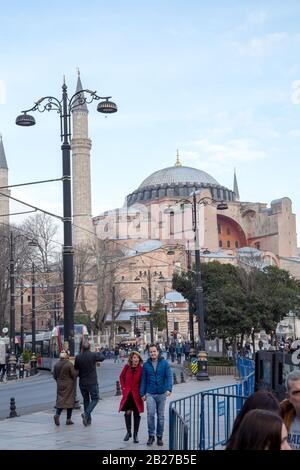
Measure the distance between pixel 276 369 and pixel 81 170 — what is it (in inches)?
2834

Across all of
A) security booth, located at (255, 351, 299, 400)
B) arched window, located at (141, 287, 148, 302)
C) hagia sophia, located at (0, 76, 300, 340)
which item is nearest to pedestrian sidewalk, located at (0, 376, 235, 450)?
security booth, located at (255, 351, 299, 400)

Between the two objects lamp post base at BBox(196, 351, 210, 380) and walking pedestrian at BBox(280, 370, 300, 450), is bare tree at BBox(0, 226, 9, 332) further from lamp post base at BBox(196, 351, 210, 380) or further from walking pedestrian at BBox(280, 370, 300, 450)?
walking pedestrian at BBox(280, 370, 300, 450)

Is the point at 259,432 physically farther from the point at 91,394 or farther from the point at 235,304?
the point at 235,304

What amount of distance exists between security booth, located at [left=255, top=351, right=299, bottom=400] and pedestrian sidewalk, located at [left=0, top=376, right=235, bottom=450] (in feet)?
5.89

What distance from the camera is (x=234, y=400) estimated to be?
9.31 meters

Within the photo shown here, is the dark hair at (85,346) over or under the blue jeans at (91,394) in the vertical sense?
over

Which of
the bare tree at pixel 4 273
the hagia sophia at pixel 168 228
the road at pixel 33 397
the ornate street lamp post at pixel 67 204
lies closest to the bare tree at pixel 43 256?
the bare tree at pixel 4 273

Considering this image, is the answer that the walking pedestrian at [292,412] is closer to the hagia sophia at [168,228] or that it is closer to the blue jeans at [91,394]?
the blue jeans at [91,394]

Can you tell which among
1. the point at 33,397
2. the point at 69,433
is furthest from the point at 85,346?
the point at 33,397

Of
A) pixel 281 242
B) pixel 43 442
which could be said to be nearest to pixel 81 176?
pixel 281 242

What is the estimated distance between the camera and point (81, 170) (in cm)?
8006

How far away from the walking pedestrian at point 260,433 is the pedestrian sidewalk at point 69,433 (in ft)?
22.2

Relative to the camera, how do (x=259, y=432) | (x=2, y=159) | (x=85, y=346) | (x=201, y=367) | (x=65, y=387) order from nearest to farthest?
(x=259, y=432)
(x=85, y=346)
(x=65, y=387)
(x=201, y=367)
(x=2, y=159)

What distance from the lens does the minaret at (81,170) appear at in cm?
7969
